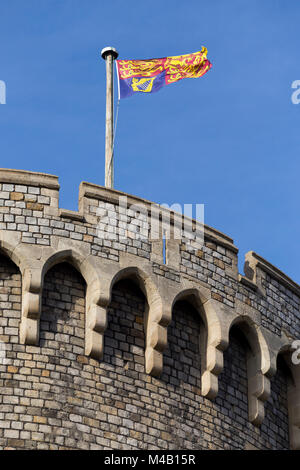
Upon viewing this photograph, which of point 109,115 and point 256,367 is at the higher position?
point 109,115

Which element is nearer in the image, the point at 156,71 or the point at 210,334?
the point at 210,334

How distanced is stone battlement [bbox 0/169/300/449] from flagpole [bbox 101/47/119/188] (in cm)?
154

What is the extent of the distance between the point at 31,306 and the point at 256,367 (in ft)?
15.3

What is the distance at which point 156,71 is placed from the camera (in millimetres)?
31906

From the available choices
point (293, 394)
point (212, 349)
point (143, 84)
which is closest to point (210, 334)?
point (212, 349)

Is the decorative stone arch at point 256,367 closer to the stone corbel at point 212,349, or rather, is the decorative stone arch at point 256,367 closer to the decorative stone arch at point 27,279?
the stone corbel at point 212,349

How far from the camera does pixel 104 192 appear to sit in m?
28.6

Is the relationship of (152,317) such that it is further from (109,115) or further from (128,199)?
(109,115)

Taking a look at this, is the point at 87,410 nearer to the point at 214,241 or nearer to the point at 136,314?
the point at 136,314

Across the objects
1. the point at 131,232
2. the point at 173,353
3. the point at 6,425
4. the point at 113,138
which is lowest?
the point at 6,425

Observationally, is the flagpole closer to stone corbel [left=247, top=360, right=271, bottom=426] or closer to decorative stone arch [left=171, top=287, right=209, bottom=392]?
decorative stone arch [left=171, top=287, right=209, bottom=392]

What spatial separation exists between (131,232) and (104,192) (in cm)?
81

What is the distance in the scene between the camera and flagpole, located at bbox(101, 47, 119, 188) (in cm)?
3023

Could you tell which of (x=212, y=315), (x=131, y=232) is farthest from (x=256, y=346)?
(x=131, y=232)
